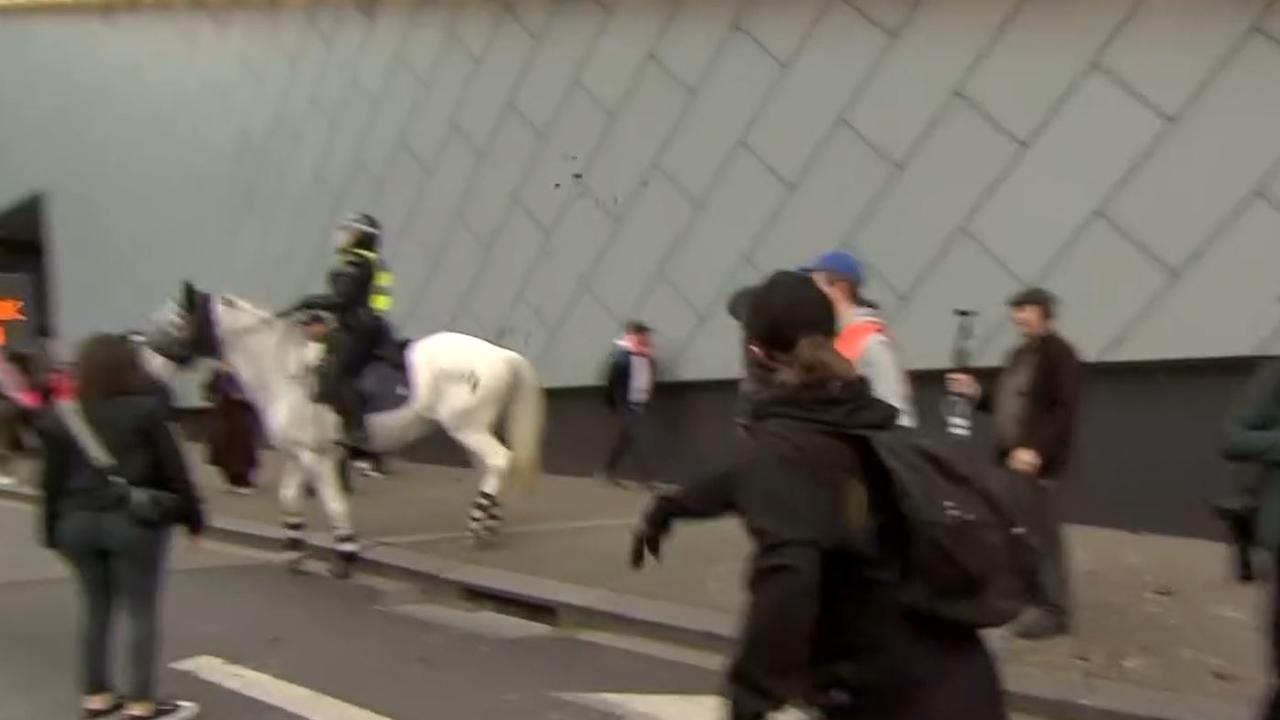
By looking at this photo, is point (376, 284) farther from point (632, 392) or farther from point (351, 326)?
point (632, 392)

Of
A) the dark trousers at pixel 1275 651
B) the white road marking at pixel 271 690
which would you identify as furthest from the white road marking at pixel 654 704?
the dark trousers at pixel 1275 651

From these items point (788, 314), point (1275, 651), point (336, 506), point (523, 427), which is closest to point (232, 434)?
point (336, 506)

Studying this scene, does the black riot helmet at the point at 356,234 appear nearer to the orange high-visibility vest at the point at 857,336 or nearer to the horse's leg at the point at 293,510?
the horse's leg at the point at 293,510

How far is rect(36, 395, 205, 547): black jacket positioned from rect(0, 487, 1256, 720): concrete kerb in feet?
9.92

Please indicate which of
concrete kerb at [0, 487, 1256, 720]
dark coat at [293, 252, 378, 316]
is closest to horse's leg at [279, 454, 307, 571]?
concrete kerb at [0, 487, 1256, 720]

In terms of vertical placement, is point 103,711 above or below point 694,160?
below

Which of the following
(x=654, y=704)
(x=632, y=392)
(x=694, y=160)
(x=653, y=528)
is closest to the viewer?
(x=653, y=528)

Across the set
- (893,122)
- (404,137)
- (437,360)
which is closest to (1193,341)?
(893,122)

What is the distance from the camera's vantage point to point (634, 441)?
44.3ft

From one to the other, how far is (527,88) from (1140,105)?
6.77 metres

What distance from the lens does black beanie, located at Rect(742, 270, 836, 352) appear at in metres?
2.97

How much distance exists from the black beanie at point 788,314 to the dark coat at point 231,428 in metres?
11.6

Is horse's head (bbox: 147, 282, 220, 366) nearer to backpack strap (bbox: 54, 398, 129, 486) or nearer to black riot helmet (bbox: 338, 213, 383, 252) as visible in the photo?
black riot helmet (bbox: 338, 213, 383, 252)

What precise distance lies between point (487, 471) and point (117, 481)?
4.61 metres
